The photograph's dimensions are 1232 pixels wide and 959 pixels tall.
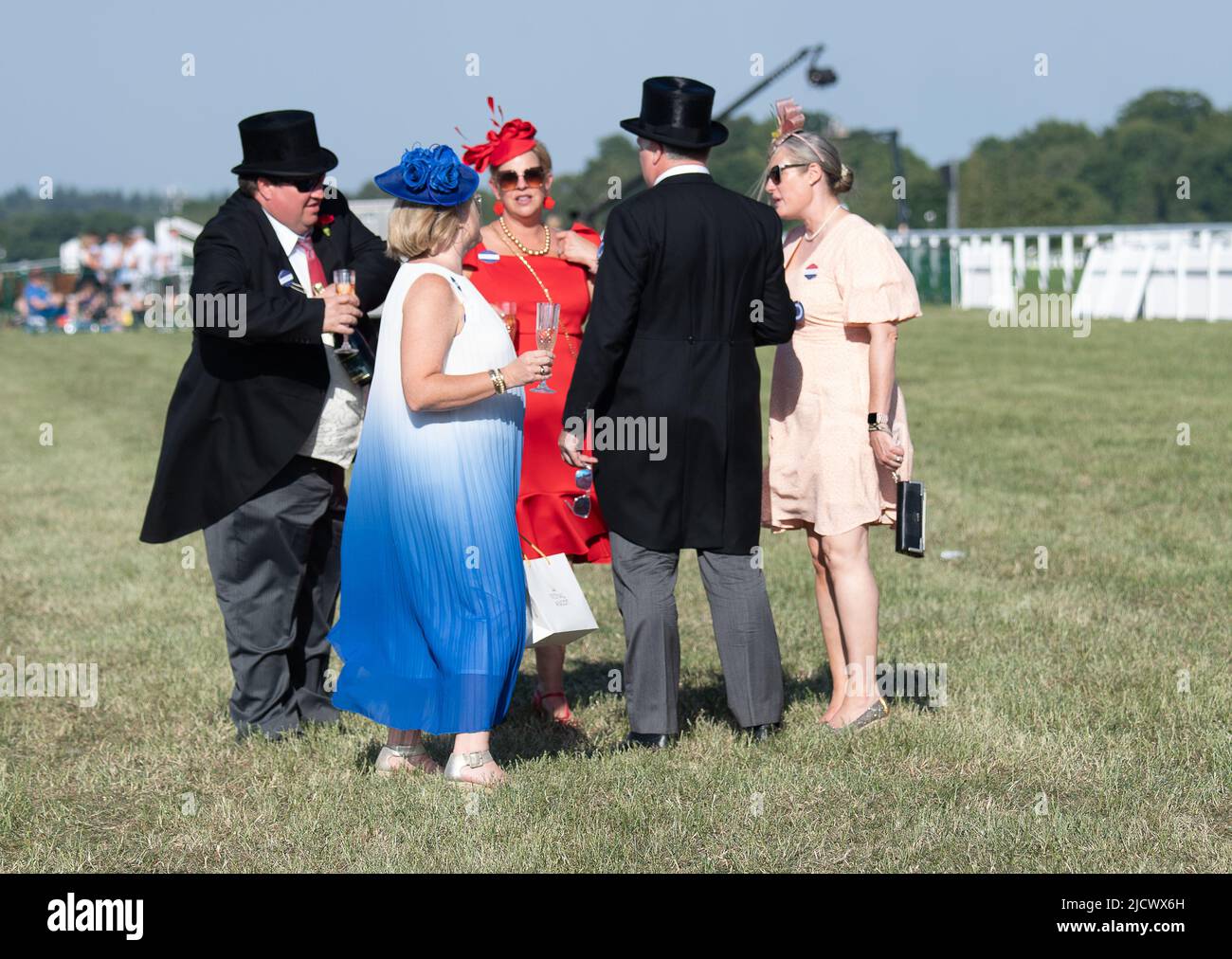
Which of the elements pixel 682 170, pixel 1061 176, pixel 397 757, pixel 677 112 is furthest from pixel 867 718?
pixel 1061 176

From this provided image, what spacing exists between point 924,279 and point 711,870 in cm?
3644

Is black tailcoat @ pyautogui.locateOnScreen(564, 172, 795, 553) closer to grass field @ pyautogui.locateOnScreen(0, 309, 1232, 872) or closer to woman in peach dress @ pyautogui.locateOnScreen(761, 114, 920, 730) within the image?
woman in peach dress @ pyautogui.locateOnScreen(761, 114, 920, 730)

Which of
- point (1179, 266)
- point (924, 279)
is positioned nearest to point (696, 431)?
point (1179, 266)

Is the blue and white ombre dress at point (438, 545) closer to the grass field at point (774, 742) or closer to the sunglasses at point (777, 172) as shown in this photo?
the grass field at point (774, 742)

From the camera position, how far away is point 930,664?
6852 millimetres

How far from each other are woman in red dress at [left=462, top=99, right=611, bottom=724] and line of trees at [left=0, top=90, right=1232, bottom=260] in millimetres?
74689

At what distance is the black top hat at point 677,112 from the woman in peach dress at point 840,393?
434 millimetres

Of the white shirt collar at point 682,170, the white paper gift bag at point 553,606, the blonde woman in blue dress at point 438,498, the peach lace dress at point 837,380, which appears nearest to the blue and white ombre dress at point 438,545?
the blonde woman in blue dress at point 438,498

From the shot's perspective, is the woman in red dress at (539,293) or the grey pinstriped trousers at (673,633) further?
the woman in red dress at (539,293)

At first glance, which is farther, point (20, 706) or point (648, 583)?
point (20, 706)

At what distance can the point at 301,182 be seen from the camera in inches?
227

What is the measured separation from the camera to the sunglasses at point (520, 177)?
5910 millimetres

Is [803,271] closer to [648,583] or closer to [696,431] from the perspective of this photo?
[696,431]

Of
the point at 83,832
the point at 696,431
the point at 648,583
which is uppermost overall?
the point at 696,431
